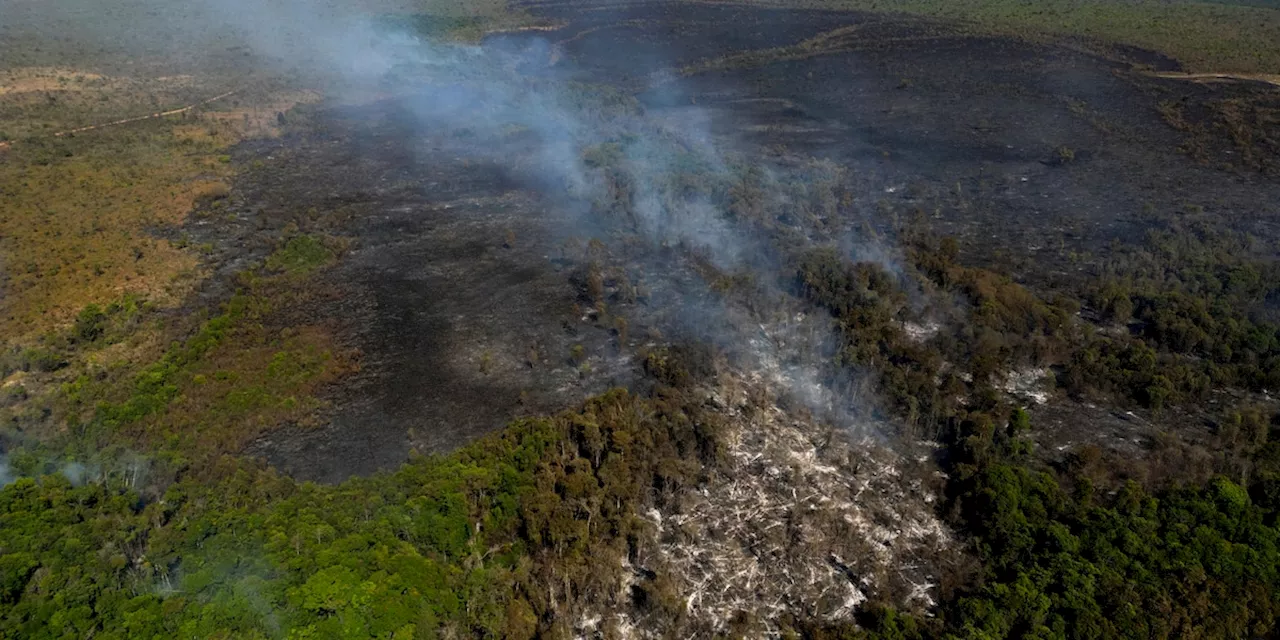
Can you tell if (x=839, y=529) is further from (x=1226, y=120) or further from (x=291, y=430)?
(x=1226, y=120)

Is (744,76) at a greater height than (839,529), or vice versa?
(744,76)

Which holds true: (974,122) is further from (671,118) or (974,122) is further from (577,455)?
(577,455)

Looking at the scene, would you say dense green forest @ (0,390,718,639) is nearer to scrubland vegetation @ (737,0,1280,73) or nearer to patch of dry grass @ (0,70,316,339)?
patch of dry grass @ (0,70,316,339)

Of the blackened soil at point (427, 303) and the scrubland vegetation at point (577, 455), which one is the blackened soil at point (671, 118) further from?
the scrubland vegetation at point (577, 455)

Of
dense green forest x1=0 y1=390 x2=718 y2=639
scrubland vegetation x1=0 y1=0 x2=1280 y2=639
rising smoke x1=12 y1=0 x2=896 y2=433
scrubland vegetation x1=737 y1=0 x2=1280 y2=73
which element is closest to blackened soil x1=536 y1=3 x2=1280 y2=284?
scrubland vegetation x1=0 y1=0 x2=1280 y2=639

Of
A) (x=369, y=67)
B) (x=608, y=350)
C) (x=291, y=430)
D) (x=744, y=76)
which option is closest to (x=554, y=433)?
(x=608, y=350)

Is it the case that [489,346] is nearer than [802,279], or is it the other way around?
[489,346]

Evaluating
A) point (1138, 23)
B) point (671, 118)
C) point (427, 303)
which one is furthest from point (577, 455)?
point (1138, 23)

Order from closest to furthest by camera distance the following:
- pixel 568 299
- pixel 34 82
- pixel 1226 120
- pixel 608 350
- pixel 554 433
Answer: pixel 554 433 → pixel 608 350 → pixel 568 299 → pixel 1226 120 → pixel 34 82

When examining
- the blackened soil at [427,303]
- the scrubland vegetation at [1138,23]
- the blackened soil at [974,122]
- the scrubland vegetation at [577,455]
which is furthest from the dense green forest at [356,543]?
the scrubland vegetation at [1138,23]
